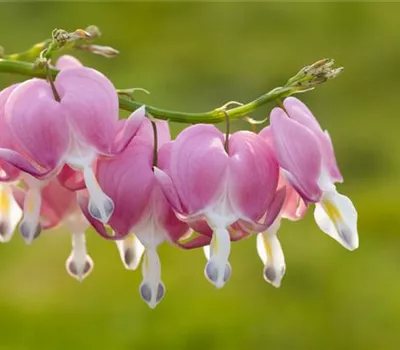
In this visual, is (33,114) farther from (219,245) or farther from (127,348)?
(127,348)

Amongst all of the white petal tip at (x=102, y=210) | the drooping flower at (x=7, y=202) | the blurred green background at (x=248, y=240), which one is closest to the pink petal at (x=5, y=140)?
the drooping flower at (x=7, y=202)

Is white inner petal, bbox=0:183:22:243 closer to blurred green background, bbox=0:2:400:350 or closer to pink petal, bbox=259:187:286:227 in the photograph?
pink petal, bbox=259:187:286:227

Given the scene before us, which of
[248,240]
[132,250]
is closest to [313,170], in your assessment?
[132,250]

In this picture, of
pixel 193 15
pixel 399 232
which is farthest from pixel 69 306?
pixel 193 15

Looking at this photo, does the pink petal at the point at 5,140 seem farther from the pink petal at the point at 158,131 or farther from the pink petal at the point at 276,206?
the pink petal at the point at 276,206

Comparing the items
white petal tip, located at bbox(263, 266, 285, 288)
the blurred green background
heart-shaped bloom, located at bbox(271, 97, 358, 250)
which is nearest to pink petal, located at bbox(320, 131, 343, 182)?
heart-shaped bloom, located at bbox(271, 97, 358, 250)
